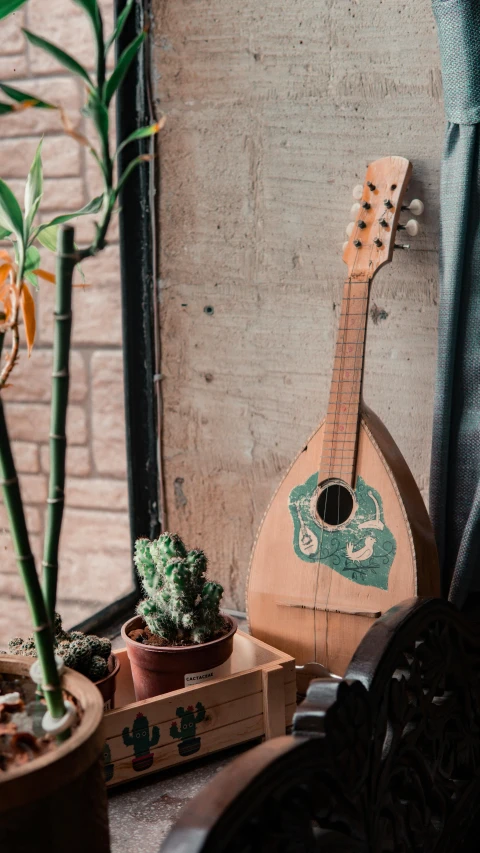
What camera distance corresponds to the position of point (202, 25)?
158 cm

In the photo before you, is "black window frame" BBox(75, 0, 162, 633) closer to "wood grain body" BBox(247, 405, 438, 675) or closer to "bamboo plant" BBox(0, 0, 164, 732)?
"wood grain body" BBox(247, 405, 438, 675)

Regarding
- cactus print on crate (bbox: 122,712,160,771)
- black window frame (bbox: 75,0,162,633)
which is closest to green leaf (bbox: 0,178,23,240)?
cactus print on crate (bbox: 122,712,160,771)

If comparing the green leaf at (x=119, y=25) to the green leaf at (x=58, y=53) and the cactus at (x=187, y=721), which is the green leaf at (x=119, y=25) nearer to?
the green leaf at (x=58, y=53)

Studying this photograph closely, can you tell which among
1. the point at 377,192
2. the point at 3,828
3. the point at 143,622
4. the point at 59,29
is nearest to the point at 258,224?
the point at 377,192

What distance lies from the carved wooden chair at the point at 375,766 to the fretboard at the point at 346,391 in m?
0.39

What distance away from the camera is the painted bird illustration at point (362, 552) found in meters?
1.28

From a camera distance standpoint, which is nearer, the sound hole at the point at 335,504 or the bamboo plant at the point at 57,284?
the bamboo plant at the point at 57,284

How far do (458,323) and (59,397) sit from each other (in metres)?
0.80

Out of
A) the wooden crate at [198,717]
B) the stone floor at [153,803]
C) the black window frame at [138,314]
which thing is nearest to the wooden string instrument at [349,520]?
the wooden crate at [198,717]

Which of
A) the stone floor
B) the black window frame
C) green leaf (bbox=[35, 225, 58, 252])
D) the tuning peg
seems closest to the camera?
green leaf (bbox=[35, 225, 58, 252])

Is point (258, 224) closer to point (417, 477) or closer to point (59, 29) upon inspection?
point (417, 477)

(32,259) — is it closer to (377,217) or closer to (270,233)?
(377,217)

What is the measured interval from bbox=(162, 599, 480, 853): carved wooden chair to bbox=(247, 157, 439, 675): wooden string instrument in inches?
11.0

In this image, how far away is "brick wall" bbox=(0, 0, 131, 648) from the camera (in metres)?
2.12
